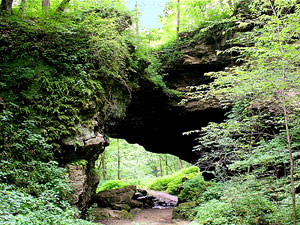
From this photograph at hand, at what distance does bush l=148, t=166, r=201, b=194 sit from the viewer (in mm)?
19289

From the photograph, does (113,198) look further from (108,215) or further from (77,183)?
(77,183)

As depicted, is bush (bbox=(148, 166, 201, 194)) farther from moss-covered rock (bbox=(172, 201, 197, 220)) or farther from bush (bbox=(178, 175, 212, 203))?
moss-covered rock (bbox=(172, 201, 197, 220))

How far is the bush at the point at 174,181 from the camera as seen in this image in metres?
19.3

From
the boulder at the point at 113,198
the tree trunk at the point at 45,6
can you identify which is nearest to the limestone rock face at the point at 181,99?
the boulder at the point at 113,198

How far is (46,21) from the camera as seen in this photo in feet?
23.1

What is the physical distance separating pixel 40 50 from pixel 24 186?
14.5 feet

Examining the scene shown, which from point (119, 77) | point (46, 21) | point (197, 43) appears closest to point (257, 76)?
point (119, 77)

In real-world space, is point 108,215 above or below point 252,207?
below

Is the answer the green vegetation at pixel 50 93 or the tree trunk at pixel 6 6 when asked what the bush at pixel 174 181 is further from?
the tree trunk at pixel 6 6

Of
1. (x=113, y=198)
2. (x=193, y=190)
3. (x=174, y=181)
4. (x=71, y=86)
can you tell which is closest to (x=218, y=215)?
(x=193, y=190)

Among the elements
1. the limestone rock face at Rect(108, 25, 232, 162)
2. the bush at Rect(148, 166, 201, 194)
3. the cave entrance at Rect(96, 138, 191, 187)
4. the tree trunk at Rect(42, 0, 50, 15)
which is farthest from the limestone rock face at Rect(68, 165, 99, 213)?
the bush at Rect(148, 166, 201, 194)

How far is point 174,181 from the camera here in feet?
66.5

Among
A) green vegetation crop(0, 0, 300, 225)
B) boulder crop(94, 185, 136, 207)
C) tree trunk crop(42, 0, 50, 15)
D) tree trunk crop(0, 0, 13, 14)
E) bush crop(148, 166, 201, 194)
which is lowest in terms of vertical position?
bush crop(148, 166, 201, 194)

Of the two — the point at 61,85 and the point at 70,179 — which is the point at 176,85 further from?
the point at 70,179
